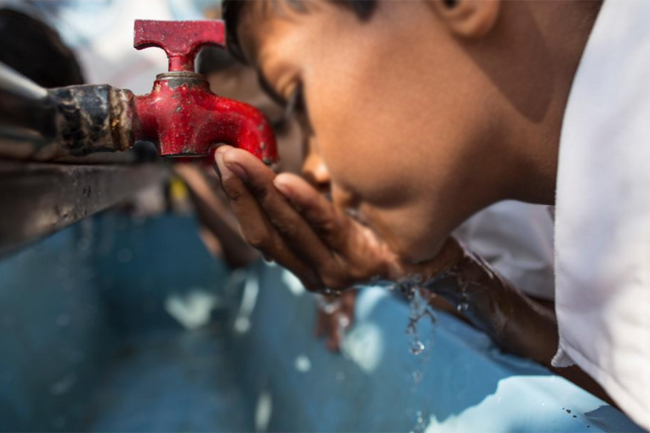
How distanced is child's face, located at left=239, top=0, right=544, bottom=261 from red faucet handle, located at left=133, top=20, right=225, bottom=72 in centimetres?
12

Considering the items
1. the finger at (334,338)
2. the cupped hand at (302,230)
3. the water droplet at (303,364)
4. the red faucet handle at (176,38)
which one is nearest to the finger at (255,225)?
the cupped hand at (302,230)

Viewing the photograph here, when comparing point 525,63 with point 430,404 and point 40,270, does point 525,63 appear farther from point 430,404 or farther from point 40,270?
point 40,270

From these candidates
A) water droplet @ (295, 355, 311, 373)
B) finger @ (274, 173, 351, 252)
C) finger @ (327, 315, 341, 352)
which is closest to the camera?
finger @ (274, 173, 351, 252)

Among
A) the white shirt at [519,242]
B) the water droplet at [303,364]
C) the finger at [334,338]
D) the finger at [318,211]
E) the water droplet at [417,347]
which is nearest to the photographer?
the finger at [318,211]

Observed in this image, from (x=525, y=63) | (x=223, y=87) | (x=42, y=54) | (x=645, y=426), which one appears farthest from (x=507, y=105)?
(x=42, y=54)

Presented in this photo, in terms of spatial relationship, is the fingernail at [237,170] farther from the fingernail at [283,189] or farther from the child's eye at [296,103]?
the child's eye at [296,103]

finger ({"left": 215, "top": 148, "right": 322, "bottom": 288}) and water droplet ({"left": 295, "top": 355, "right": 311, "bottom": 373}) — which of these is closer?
finger ({"left": 215, "top": 148, "right": 322, "bottom": 288})

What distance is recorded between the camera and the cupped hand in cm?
55

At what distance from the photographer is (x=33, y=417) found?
138cm

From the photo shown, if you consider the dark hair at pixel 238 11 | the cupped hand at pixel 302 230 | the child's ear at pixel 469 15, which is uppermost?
the dark hair at pixel 238 11

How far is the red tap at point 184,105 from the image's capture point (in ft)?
1.64

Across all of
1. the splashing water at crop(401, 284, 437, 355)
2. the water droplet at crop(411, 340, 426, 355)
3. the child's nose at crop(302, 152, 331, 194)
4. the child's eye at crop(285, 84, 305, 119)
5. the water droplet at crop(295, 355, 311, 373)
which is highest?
the child's eye at crop(285, 84, 305, 119)

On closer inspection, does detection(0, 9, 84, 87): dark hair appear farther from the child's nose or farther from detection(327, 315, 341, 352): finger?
detection(327, 315, 341, 352): finger

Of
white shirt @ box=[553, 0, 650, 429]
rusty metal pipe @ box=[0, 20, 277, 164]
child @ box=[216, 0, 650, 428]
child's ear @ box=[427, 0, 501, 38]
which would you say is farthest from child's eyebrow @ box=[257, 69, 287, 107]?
white shirt @ box=[553, 0, 650, 429]
